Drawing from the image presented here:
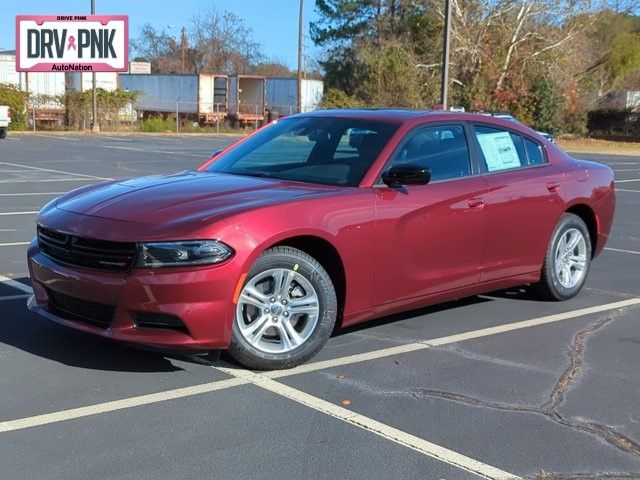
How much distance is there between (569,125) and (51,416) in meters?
51.1

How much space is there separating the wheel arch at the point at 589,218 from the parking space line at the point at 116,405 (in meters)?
3.78

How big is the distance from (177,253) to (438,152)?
2.37 m

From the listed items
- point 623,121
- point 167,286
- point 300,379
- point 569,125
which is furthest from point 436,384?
point 623,121

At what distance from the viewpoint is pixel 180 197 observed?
4949 mm

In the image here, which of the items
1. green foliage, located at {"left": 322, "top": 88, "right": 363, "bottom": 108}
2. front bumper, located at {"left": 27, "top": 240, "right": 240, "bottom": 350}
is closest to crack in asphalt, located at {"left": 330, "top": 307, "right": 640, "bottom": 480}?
front bumper, located at {"left": 27, "top": 240, "right": 240, "bottom": 350}

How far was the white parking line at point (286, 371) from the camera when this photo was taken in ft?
13.5

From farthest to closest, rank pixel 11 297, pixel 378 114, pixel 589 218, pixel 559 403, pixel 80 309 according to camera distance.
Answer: pixel 589 218, pixel 11 297, pixel 378 114, pixel 80 309, pixel 559 403

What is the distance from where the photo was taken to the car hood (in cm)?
468

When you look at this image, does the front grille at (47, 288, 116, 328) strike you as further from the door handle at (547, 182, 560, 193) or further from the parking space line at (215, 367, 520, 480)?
the door handle at (547, 182, 560, 193)

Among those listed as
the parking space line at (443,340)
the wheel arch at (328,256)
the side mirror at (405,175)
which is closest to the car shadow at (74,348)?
the parking space line at (443,340)

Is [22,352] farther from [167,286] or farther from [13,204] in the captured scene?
[13,204]

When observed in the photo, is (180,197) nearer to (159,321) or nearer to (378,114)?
(159,321)

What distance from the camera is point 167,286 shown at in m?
4.42

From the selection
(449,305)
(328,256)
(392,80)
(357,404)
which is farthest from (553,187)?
(392,80)
